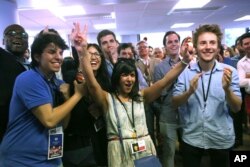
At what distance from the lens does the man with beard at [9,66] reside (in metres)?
1.77

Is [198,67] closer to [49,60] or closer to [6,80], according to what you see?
[49,60]

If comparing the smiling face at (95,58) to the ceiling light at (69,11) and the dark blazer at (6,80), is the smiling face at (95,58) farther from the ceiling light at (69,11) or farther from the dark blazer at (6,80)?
the ceiling light at (69,11)

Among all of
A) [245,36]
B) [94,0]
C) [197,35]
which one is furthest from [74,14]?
[197,35]

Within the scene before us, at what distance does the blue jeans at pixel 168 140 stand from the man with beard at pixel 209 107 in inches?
26.7

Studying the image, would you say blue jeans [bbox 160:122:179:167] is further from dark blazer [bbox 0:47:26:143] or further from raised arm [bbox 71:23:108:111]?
dark blazer [bbox 0:47:26:143]

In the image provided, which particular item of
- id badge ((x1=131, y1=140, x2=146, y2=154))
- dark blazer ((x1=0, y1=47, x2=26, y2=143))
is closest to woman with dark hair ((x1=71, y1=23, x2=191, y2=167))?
id badge ((x1=131, y1=140, x2=146, y2=154))

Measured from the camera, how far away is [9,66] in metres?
1.86

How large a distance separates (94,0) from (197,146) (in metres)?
4.82

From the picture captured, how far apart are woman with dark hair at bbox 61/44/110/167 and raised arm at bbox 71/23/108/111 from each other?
7cm

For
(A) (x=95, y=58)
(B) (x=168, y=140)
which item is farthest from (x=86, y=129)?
(B) (x=168, y=140)

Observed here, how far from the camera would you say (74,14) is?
7.82 metres

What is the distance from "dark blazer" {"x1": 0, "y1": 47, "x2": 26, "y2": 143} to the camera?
69.4 inches

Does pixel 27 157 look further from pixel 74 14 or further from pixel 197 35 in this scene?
pixel 74 14

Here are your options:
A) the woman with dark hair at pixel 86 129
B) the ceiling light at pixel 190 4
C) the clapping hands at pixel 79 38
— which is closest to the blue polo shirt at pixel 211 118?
the woman with dark hair at pixel 86 129
